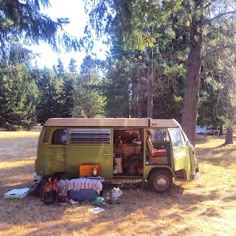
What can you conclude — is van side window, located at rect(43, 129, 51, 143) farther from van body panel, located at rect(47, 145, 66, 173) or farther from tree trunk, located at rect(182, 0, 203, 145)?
tree trunk, located at rect(182, 0, 203, 145)

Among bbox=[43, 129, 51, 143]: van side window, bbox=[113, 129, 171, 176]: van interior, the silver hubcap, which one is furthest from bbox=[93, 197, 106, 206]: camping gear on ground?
bbox=[43, 129, 51, 143]: van side window

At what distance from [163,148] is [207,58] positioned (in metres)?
6.49

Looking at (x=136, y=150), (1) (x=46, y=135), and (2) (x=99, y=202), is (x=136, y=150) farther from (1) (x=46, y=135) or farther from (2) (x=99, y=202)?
(1) (x=46, y=135)

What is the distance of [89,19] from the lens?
25.6 ft

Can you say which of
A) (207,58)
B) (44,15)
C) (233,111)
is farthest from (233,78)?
(44,15)

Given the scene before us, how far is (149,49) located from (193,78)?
457 centimetres

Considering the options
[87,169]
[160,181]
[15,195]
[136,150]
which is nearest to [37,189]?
[15,195]

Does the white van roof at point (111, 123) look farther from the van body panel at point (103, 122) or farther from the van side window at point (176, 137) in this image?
the van side window at point (176, 137)

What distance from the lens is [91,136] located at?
9969mm

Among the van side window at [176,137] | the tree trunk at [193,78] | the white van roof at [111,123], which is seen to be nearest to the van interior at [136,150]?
the van side window at [176,137]

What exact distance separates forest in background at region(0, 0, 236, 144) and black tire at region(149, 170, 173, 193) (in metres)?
3.22

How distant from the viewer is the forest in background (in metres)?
7.20

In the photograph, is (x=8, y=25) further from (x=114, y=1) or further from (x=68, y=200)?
(x=68, y=200)

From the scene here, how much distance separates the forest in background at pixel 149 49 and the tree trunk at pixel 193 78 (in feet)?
0.11
